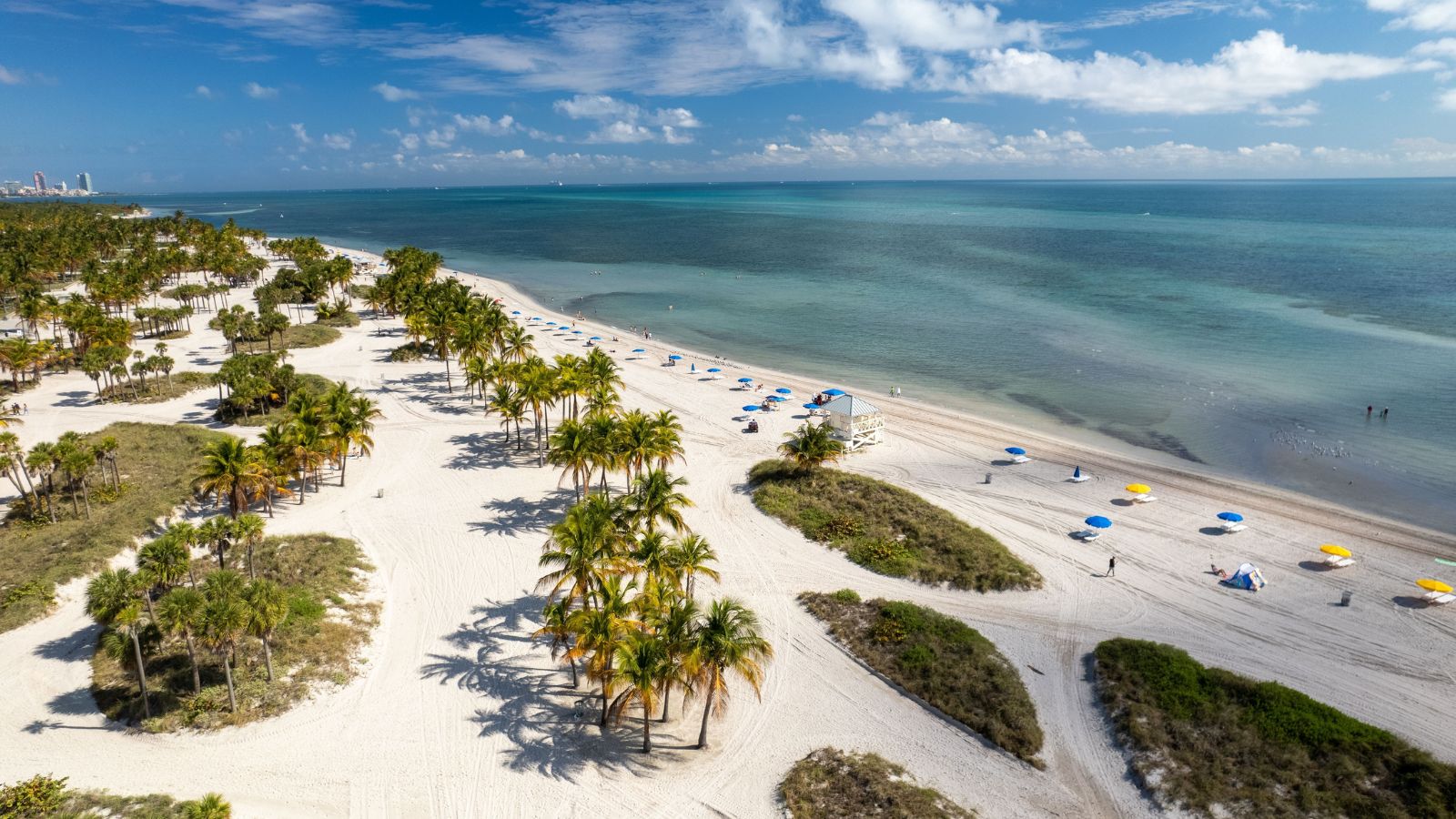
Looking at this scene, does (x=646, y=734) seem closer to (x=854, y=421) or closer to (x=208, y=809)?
(x=208, y=809)

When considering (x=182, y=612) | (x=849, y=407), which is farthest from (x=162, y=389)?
(x=849, y=407)

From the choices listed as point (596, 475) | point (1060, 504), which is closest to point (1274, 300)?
point (1060, 504)

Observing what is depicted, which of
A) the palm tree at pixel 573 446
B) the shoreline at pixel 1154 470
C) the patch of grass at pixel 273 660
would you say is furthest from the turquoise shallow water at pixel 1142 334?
the patch of grass at pixel 273 660

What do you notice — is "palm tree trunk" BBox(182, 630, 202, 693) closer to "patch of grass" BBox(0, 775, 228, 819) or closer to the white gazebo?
"patch of grass" BBox(0, 775, 228, 819)

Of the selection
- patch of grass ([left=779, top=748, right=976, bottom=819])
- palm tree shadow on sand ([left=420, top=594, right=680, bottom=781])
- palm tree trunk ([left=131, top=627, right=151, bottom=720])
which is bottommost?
patch of grass ([left=779, top=748, right=976, bottom=819])

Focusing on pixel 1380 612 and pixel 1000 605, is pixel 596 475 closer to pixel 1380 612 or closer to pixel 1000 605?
pixel 1000 605

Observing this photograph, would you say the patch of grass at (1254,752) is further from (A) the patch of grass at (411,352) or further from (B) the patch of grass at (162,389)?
(B) the patch of grass at (162,389)

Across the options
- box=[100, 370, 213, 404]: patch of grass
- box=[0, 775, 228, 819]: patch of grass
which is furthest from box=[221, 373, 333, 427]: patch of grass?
box=[0, 775, 228, 819]: patch of grass
